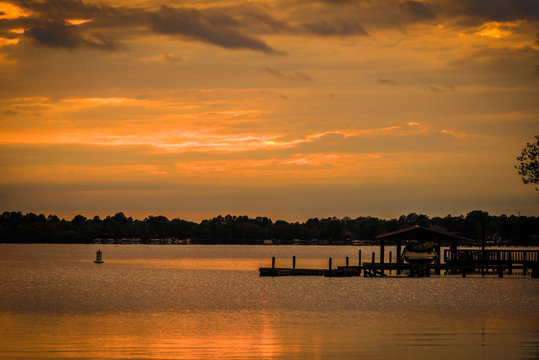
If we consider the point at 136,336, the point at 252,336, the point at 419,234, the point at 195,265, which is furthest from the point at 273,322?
the point at 195,265

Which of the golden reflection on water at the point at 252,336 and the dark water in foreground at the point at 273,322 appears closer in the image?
the golden reflection on water at the point at 252,336

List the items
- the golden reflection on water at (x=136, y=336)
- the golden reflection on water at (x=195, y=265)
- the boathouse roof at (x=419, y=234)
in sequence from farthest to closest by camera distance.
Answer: the golden reflection on water at (x=195, y=265) → the boathouse roof at (x=419, y=234) → the golden reflection on water at (x=136, y=336)

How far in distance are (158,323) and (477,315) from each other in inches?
733

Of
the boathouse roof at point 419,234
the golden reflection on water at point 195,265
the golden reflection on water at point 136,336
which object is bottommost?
the golden reflection on water at point 136,336

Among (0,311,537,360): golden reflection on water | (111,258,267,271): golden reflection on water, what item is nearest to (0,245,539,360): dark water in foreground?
(0,311,537,360): golden reflection on water

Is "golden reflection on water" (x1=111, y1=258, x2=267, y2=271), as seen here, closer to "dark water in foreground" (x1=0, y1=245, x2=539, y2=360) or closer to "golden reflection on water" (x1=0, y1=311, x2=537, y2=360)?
"dark water in foreground" (x1=0, y1=245, x2=539, y2=360)

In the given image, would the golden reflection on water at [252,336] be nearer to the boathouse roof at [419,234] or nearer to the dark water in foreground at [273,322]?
the dark water in foreground at [273,322]

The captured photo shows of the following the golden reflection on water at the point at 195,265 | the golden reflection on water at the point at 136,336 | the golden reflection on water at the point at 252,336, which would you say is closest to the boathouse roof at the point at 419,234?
the golden reflection on water at the point at 252,336

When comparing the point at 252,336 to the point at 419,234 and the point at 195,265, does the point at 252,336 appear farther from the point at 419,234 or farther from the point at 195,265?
the point at 195,265

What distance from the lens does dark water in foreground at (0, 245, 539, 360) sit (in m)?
31.1

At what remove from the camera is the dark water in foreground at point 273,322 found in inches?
1224

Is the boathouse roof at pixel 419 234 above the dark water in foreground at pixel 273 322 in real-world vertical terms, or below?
above

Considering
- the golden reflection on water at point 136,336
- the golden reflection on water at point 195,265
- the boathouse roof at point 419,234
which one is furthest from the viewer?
the golden reflection on water at point 195,265

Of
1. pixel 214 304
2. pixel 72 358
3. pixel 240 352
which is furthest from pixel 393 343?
pixel 214 304
